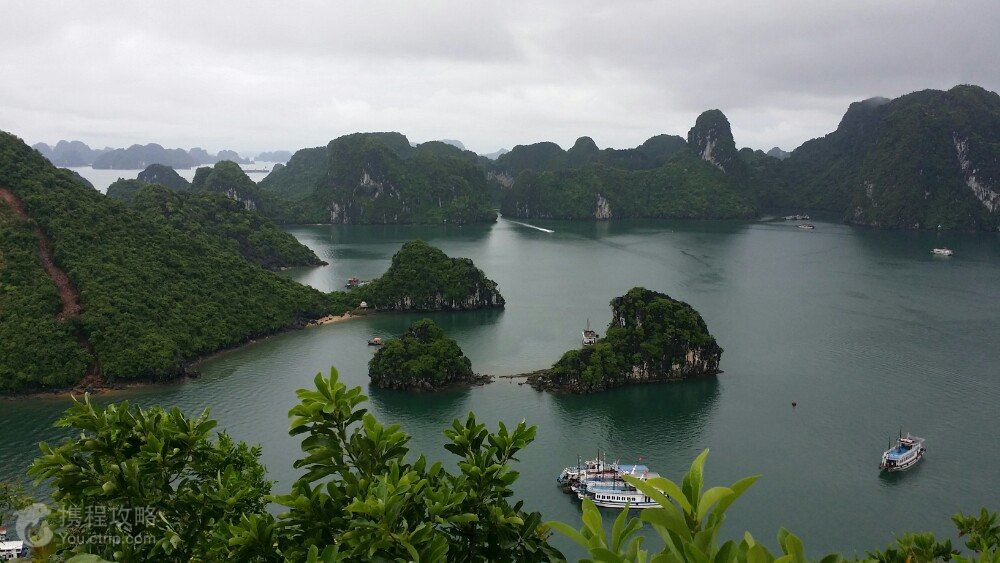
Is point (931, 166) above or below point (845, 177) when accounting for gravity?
above

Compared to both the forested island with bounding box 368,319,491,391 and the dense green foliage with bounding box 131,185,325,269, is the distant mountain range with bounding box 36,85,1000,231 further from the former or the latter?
the forested island with bounding box 368,319,491,391

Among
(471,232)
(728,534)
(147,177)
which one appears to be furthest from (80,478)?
(147,177)

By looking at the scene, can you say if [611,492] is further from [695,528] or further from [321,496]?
[695,528]

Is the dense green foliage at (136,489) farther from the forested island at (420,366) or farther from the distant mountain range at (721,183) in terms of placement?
the distant mountain range at (721,183)

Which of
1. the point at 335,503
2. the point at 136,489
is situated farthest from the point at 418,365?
the point at 335,503

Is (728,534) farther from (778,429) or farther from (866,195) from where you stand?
(866,195)

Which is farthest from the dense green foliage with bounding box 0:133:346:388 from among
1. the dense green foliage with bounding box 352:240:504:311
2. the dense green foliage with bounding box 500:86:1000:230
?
the dense green foliage with bounding box 500:86:1000:230
